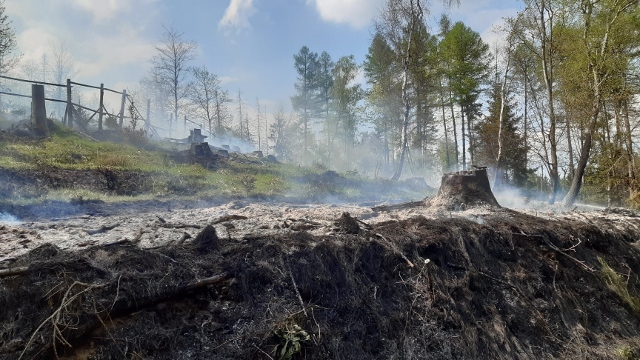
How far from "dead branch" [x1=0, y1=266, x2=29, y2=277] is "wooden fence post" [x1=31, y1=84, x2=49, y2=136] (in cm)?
1246

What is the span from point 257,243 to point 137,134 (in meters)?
13.9

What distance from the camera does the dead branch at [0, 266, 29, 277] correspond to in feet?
9.38

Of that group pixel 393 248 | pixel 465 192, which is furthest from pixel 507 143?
pixel 393 248

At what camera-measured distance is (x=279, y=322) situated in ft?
11.1

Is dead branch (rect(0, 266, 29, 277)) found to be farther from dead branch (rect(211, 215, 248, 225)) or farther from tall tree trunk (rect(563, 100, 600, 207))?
tall tree trunk (rect(563, 100, 600, 207))

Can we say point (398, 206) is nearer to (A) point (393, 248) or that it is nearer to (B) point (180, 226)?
(A) point (393, 248)

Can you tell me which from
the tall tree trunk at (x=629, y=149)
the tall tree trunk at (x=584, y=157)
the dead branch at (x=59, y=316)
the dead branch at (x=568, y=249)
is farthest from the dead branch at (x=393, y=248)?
the tall tree trunk at (x=629, y=149)

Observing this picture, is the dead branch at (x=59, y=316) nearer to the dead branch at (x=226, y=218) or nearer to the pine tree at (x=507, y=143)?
the dead branch at (x=226, y=218)

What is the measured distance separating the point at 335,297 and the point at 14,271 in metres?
2.97

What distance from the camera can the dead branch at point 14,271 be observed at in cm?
286

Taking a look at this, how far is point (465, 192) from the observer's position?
306 inches

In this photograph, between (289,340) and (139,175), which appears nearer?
(289,340)

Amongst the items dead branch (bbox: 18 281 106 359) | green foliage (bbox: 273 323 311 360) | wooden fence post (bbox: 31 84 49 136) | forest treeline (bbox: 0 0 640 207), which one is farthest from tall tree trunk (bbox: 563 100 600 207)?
wooden fence post (bbox: 31 84 49 136)

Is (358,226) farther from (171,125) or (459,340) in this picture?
(171,125)
